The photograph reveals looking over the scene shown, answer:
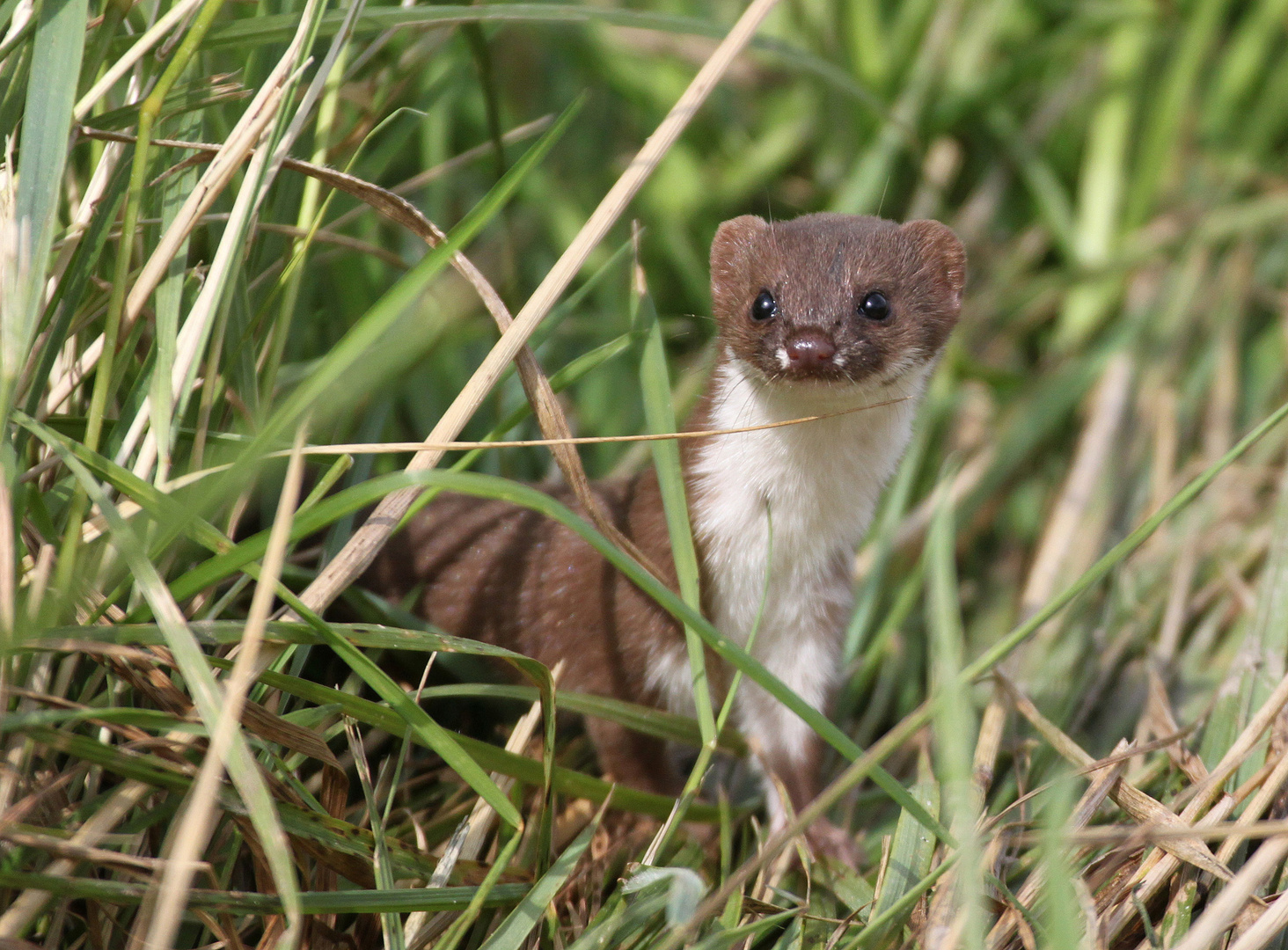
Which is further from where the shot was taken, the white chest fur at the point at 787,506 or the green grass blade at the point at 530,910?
the white chest fur at the point at 787,506

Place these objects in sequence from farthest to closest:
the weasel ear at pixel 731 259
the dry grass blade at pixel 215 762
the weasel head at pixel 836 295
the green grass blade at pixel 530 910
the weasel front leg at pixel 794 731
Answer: the weasel front leg at pixel 794 731
the weasel ear at pixel 731 259
the weasel head at pixel 836 295
the green grass blade at pixel 530 910
the dry grass blade at pixel 215 762

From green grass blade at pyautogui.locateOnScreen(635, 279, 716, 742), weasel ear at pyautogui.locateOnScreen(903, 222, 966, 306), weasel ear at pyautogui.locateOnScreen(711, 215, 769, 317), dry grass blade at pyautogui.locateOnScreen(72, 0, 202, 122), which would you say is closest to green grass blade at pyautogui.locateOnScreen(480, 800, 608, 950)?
green grass blade at pyautogui.locateOnScreen(635, 279, 716, 742)

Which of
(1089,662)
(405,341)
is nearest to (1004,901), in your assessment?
(1089,662)

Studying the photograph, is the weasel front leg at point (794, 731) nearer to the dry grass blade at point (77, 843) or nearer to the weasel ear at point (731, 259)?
the weasel ear at point (731, 259)

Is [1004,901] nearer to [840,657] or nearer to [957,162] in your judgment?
[840,657]

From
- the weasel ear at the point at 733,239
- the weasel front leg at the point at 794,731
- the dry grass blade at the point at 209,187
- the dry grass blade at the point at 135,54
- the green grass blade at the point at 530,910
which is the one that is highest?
the dry grass blade at the point at 135,54

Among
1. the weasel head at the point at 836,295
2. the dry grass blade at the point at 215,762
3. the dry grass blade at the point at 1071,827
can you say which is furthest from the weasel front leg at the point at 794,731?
the dry grass blade at the point at 215,762

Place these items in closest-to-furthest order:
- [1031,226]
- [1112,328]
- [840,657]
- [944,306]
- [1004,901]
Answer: [1004,901], [944,306], [840,657], [1112,328], [1031,226]
